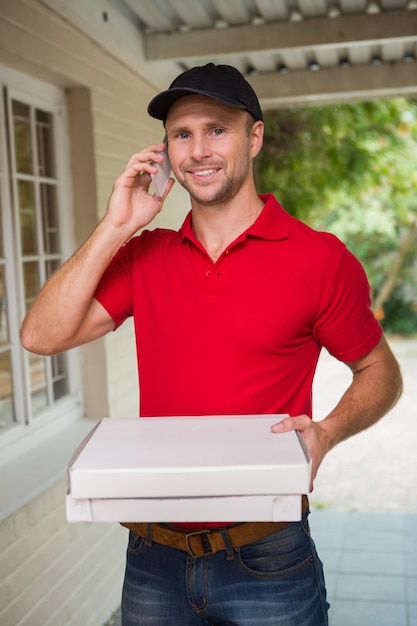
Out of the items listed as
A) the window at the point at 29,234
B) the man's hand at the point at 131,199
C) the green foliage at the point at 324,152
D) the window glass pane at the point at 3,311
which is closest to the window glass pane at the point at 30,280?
the window at the point at 29,234

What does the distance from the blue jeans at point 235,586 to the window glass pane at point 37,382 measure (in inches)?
70.8

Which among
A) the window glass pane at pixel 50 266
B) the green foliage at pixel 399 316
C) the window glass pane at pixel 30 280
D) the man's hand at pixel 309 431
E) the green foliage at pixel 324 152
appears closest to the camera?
the man's hand at pixel 309 431

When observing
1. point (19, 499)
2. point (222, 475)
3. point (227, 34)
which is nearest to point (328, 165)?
point (227, 34)

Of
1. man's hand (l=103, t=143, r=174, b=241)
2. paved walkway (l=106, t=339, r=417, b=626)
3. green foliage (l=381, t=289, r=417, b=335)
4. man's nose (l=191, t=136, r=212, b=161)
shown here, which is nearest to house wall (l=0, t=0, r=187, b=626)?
paved walkway (l=106, t=339, r=417, b=626)

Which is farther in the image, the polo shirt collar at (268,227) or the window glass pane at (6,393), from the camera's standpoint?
the window glass pane at (6,393)

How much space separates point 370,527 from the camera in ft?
16.9

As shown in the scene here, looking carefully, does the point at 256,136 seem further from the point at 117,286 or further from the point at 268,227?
the point at 117,286

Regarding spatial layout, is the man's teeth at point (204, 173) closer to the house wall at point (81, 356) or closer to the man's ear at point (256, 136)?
the man's ear at point (256, 136)

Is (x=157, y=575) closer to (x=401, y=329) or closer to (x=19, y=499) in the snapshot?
(x=19, y=499)

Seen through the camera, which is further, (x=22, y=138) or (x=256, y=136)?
(x=22, y=138)

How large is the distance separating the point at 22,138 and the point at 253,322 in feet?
6.73

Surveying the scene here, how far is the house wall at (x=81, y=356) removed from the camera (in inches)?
119

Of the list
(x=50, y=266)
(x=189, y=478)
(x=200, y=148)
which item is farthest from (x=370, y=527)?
(x=189, y=478)

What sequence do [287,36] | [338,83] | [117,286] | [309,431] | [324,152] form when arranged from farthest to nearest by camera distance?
[324,152] < [338,83] < [287,36] < [117,286] < [309,431]
